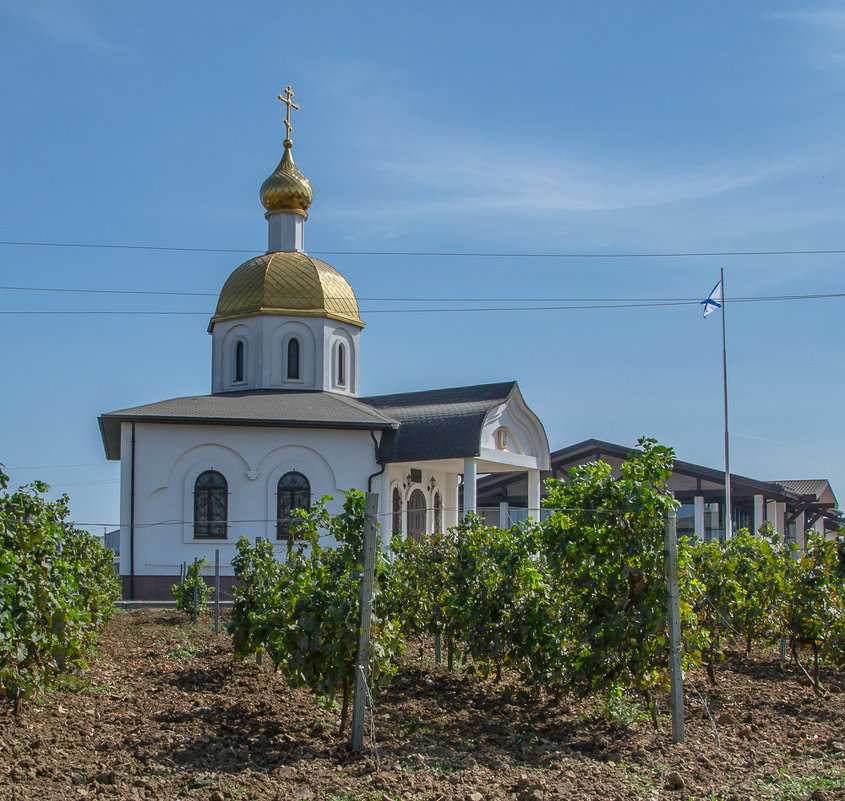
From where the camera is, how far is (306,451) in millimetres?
22500

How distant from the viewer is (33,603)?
762 centimetres

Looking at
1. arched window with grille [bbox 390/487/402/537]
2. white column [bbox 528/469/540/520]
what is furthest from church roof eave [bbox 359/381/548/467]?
arched window with grille [bbox 390/487/402/537]

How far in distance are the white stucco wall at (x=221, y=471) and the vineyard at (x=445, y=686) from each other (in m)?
10.1

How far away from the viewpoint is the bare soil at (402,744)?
6.75 meters

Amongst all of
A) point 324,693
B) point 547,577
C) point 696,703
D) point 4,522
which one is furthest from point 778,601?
point 4,522

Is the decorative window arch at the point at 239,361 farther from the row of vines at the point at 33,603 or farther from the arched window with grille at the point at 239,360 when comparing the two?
the row of vines at the point at 33,603

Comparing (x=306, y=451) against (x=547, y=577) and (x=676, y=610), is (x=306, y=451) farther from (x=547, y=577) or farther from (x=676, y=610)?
(x=676, y=610)

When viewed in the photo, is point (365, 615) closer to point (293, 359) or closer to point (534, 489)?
point (534, 489)

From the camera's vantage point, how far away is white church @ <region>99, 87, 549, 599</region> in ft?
70.9

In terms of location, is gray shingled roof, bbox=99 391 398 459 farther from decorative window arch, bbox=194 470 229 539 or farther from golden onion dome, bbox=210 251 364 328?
golden onion dome, bbox=210 251 364 328

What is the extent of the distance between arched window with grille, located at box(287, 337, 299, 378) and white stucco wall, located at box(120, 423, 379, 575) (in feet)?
13.6

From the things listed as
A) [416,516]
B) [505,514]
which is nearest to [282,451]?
[416,516]

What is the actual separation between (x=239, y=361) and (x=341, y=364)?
277cm

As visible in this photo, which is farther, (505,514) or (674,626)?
(505,514)
